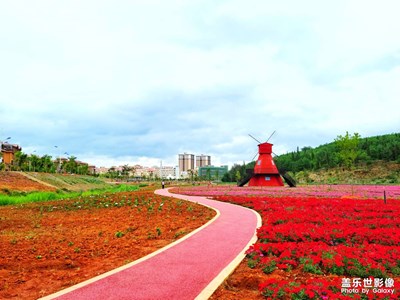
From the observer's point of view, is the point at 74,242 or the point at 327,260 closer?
the point at 327,260

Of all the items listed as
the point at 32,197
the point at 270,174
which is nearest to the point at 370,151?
the point at 270,174

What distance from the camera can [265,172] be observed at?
43.9 m

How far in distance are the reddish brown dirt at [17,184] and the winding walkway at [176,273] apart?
3974cm

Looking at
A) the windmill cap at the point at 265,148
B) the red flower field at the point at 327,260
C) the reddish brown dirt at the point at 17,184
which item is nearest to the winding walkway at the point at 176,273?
the red flower field at the point at 327,260

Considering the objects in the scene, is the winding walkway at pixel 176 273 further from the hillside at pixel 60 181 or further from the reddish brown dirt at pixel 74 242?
the hillside at pixel 60 181

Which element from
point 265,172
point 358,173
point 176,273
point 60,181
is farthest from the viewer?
point 358,173

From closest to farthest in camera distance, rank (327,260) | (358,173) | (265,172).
A: (327,260), (265,172), (358,173)

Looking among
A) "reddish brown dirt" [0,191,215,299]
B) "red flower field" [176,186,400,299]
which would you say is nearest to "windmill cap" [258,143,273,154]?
"reddish brown dirt" [0,191,215,299]

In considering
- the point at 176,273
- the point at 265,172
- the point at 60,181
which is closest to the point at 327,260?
the point at 176,273

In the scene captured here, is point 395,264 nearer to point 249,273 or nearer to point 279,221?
point 249,273

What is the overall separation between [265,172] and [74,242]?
3616 cm

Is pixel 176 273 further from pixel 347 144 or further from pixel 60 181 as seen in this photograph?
pixel 60 181

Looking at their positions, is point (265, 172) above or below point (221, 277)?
above

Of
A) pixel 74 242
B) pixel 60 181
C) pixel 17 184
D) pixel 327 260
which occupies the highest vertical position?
pixel 60 181
